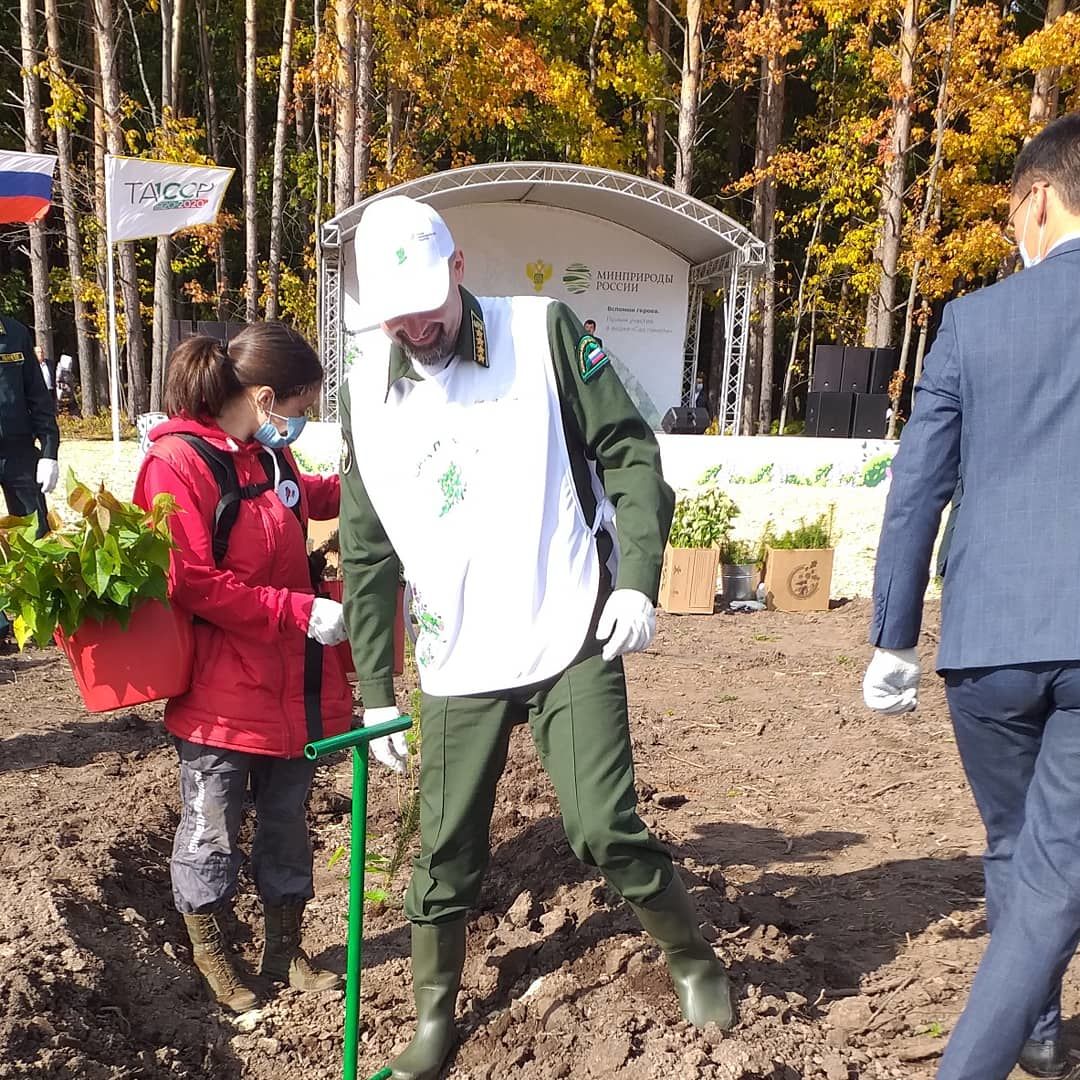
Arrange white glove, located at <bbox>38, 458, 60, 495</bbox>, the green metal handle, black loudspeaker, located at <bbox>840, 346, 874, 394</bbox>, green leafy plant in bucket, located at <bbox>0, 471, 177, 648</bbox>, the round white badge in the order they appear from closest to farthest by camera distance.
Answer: the green metal handle < green leafy plant in bucket, located at <bbox>0, 471, 177, 648</bbox> < the round white badge < white glove, located at <bbox>38, 458, 60, 495</bbox> < black loudspeaker, located at <bbox>840, 346, 874, 394</bbox>

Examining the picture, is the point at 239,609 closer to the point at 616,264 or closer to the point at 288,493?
the point at 288,493

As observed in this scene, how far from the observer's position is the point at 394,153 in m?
18.6

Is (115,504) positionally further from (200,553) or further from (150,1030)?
(150,1030)

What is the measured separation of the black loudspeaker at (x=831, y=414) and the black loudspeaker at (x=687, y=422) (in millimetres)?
1509

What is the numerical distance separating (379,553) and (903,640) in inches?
46.9

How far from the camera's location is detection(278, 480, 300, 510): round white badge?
3.04m

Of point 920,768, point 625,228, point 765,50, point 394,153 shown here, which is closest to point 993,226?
point 765,50

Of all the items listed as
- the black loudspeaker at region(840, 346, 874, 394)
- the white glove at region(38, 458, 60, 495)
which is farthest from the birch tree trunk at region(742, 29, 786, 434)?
the white glove at region(38, 458, 60, 495)

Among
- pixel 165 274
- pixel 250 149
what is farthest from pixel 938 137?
pixel 165 274

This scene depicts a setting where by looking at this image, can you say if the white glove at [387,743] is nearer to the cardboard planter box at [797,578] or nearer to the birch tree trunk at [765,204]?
the cardboard planter box at [797,578]

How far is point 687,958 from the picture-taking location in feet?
8.24

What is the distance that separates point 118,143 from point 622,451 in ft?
49.2

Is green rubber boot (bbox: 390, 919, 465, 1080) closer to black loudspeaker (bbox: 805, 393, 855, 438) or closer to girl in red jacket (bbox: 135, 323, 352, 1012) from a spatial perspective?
girl in red jacket (bbox: 135, 323, 352, 1012)

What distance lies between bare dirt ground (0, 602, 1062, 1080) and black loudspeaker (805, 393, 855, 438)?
9.95m
